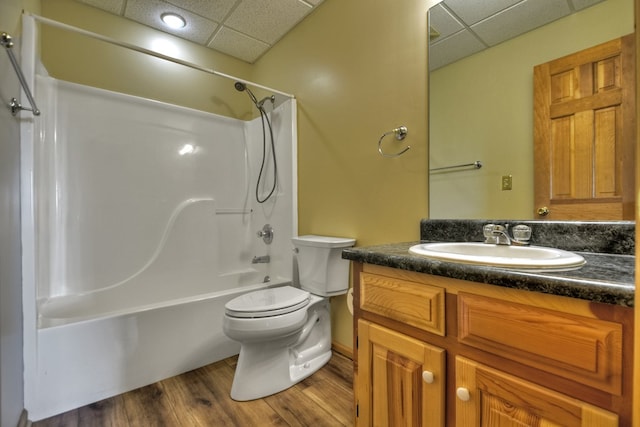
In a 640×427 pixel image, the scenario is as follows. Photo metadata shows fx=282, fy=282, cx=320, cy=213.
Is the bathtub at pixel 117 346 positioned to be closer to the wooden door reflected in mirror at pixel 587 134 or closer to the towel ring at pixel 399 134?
the towel ring at pixel 399 134

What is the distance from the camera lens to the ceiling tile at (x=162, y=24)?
6.65 feet

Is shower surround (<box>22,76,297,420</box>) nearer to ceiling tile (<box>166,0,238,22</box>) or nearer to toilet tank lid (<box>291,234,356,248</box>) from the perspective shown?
toilet tank lid (<box>291,234,356,248</box>)

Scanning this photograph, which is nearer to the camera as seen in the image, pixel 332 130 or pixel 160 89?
pixel 332 130

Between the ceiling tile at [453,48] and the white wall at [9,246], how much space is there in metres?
1.79

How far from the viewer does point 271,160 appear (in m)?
2.45

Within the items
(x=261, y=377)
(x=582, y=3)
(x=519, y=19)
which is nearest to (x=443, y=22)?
(x=519, y=19)

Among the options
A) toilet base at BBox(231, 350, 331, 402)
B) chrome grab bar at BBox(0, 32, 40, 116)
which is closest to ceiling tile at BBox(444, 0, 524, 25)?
chrome grab bar at BBox(0, 32, 40, 116)

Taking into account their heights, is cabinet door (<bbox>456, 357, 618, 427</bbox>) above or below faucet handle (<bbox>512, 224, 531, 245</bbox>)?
below

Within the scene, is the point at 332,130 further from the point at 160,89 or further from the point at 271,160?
the point at 160,89

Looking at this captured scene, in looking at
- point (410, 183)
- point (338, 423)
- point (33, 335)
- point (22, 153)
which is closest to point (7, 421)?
point (33, 335)

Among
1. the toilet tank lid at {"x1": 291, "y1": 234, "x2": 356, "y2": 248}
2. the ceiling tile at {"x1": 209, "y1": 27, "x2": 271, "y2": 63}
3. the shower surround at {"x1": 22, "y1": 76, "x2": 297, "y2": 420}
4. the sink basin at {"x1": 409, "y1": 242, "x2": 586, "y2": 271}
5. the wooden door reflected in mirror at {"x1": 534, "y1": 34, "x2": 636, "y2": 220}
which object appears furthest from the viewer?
the ceiling tile at {"x1": 209, "y1": 27, "x2": 271, "y2": 63}

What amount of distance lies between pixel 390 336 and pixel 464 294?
28cm

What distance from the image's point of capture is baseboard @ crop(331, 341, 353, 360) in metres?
1.81

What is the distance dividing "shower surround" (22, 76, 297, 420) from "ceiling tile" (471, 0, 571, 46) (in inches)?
52.9
